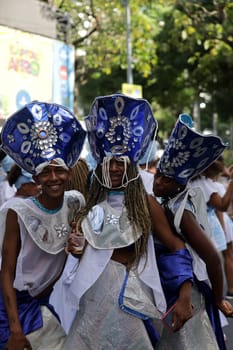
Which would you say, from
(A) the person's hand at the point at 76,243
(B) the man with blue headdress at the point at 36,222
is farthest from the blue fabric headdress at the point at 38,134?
(A) the person's hand at the point at 76,243

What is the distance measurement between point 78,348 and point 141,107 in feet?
Result: 3.89

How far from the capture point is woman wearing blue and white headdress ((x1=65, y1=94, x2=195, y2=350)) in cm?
283

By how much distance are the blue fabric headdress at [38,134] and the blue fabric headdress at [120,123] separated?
5.9 inches

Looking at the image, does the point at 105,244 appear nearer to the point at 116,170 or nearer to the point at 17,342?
the point at 116,170

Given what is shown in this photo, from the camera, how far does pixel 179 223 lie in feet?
9.68

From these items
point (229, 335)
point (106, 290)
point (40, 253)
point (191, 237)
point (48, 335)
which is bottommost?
point (229, 335)

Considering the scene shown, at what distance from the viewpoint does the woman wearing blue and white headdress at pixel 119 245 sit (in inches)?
111

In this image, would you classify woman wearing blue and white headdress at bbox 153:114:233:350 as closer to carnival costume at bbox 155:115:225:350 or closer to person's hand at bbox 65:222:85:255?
carnival costume at bbox 155:115:225:350

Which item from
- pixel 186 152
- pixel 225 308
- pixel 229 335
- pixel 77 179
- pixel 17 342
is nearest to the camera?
pixel 17 342

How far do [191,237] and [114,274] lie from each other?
16.8 inches

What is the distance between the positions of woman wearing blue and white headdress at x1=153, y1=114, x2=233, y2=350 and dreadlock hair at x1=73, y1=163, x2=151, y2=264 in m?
0.13

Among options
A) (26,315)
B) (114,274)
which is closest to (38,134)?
(114,274)

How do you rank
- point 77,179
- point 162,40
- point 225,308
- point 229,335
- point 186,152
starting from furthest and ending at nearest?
point 162,40
point 229,335
point 77,179
point 225,308
point 186,152


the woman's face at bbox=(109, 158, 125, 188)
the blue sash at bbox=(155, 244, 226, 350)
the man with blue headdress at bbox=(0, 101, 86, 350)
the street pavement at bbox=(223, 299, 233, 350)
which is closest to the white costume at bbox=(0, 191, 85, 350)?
the man with blue headdress at bbox=(0, 101, 86, 350)
